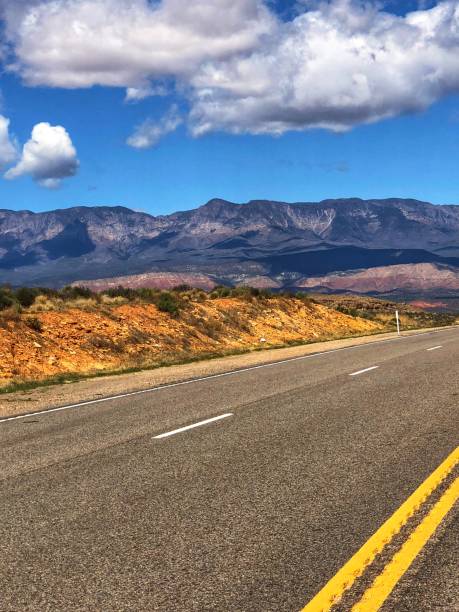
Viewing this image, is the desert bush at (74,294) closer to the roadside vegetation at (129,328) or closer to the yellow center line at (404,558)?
the roadside vegetation at (129,328)

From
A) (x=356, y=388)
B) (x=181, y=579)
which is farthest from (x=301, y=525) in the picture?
(x=356, y=388)

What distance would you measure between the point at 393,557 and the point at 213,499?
190 centimetres

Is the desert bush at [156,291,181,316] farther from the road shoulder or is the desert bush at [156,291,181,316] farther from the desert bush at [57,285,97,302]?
the road shoulder

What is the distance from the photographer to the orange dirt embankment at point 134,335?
2239cm

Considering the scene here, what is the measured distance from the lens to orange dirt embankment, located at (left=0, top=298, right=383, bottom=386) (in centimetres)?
2239

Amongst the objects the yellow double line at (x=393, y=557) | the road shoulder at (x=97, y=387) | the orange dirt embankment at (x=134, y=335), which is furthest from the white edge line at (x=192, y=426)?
the orange dirt embankment at (x=134, y=335)

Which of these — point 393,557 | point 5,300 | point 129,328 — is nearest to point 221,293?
point 129,328

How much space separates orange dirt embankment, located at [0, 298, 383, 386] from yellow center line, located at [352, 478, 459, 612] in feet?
50.6

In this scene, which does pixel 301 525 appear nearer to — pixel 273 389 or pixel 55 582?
pixel 55 582

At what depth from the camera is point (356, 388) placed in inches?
510

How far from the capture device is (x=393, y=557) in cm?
447

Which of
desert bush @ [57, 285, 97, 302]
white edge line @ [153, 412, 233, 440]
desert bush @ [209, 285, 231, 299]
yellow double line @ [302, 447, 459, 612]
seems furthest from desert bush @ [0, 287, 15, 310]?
yellow double line @ [302, 447, 459, 612]

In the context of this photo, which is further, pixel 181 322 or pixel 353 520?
pixel 181 322

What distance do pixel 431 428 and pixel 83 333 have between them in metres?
19.1
